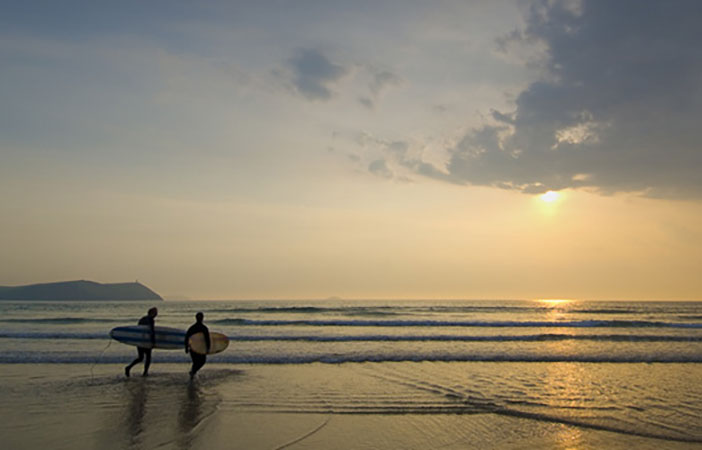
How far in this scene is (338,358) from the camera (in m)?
16.4

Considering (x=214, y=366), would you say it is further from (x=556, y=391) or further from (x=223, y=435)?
(x=556, y=391)

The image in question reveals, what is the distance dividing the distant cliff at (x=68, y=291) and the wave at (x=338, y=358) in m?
151

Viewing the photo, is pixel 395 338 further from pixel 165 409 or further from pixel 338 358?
pixel 165 409

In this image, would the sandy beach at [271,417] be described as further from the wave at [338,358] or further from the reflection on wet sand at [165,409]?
the wave at [338,358]

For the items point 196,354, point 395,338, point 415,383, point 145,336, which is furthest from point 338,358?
point 395,338

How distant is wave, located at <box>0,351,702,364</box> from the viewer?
15.8 m

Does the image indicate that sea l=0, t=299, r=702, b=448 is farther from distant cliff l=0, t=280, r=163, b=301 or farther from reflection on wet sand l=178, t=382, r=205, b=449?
distant cliff l=0, t=280, r=163, b=301

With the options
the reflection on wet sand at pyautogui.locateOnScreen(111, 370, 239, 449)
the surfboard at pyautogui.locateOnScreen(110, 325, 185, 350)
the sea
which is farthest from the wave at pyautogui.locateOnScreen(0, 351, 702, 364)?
the reflection on wet sand at pyautogui.locateOnScreen(111, 370, 239, 449)

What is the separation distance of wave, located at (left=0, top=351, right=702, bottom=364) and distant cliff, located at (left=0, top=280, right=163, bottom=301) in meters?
151

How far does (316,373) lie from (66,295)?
161780mm

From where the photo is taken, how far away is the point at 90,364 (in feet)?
49.9

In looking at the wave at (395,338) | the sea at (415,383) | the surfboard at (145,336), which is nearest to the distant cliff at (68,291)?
the wave at (395,338)

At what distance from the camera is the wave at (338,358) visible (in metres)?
15.8

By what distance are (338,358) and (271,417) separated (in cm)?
815
